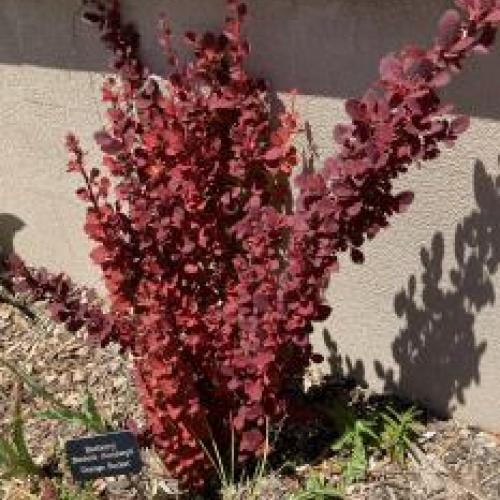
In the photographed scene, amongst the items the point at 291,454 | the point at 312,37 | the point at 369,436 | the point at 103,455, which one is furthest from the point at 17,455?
the point at 312,37

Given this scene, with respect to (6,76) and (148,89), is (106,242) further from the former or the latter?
(6,76)

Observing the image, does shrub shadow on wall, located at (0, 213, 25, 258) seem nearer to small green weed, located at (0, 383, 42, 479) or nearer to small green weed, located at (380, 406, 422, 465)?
small green weed, located at (0, 383, 42, 479)

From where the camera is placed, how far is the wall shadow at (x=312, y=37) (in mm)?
2533

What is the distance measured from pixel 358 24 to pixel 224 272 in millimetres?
865

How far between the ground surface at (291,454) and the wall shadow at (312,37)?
3.69 ft

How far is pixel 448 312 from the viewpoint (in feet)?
9.82

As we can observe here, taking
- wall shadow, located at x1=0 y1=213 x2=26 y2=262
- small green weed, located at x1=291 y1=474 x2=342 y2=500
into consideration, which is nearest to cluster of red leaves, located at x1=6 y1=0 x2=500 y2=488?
small green weed, located at x1=291 y1=474 x2=342 y2=500

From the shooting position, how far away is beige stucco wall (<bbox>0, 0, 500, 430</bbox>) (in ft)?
8.70

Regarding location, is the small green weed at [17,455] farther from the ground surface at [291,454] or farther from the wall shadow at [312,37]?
the wall shadow at [312,37]

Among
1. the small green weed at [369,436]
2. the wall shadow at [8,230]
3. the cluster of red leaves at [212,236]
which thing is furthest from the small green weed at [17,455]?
the wall shadow at [8,230]

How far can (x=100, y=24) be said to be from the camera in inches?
125

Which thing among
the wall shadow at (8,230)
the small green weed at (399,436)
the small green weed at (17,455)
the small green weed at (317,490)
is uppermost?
the wall shadow at (8,230)

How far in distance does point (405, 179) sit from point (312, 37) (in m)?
0.49

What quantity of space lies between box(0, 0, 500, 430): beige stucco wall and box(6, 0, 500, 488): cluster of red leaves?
112 mm
